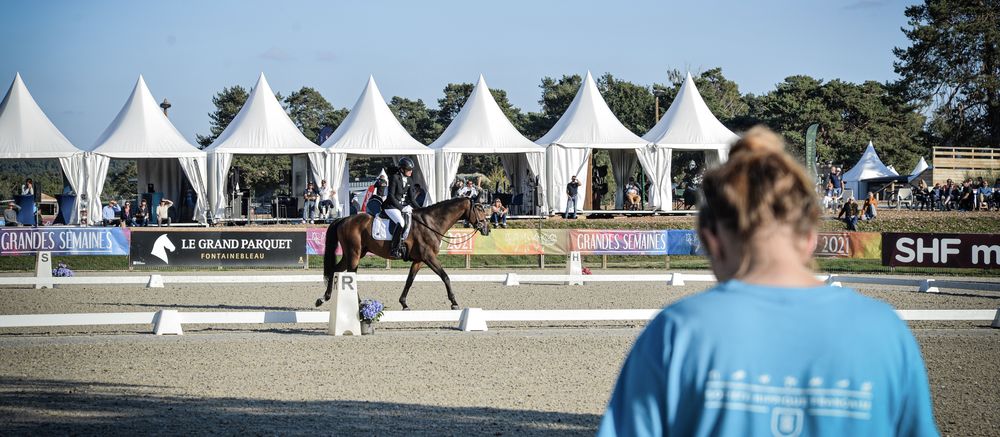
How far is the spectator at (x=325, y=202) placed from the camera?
34906 millimetres

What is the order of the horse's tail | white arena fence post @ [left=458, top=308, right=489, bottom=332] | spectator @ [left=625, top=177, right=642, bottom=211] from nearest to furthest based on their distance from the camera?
white arena fence post @ [left=458, top=308, right=489, bottom=332], the horse's tail, spectator @ [left=625, top=177, right=642, bottom=211]

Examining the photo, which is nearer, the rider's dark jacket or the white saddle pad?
the rider's dark jacket

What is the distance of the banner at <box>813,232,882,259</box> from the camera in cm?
2642

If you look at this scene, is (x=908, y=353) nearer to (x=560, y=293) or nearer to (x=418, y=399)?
(x=418, y=399)

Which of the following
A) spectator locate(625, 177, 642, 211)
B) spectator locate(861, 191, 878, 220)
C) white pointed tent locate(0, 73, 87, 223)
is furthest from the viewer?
spectator locate(625, 177, 642, 211)

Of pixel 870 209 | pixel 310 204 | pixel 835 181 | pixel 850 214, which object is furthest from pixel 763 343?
pixel 835 181

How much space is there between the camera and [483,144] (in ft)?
119

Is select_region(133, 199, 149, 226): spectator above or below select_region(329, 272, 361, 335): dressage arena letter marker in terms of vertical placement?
above

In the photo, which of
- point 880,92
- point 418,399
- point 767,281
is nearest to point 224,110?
point 880,92

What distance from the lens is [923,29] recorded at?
5584 cm

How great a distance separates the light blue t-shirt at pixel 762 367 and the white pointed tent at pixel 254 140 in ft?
111

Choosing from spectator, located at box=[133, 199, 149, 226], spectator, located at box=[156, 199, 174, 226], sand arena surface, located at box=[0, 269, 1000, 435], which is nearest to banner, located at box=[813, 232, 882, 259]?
sand arena surface, located at box=[0, 269, 1000, 435]

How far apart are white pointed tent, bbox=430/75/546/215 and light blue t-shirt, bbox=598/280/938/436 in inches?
1313

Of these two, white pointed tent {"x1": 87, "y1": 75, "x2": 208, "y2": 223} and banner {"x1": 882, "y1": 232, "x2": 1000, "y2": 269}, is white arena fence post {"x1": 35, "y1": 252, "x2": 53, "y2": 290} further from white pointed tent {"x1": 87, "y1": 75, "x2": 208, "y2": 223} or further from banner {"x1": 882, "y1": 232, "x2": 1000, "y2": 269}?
banner {"x1": 882, "y1": 232, "x2": 1000, "y2": 269}
